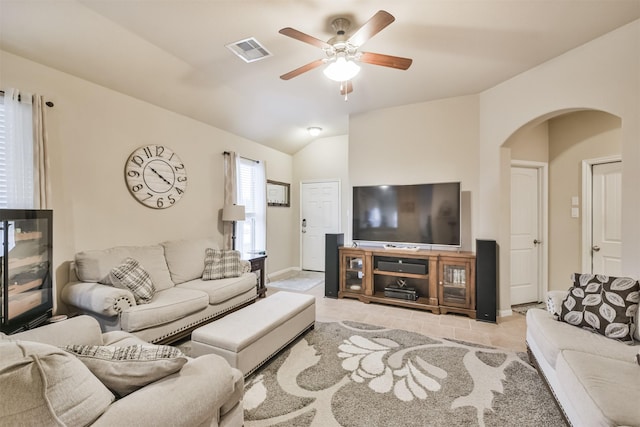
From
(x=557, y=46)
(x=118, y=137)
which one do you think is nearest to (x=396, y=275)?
(x=557, y=46)

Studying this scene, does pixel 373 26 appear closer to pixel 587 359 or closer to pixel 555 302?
pixel 587 359

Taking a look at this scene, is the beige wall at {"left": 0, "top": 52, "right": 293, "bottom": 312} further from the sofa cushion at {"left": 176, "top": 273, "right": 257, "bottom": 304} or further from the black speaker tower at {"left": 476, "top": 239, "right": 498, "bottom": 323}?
the black speaker tower at {"left": 476, "top": 239, "right": 498, "bottom": 323}

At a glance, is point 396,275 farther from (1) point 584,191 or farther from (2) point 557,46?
(2) point 557,46

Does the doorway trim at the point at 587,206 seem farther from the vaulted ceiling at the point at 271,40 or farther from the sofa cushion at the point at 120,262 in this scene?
the sofa cushion at the point at 120,262

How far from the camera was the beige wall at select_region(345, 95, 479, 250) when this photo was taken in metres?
3.82

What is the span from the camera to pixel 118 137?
3084mm

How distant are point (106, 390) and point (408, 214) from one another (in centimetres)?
359

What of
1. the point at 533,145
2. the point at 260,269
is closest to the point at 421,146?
the point at 533,145

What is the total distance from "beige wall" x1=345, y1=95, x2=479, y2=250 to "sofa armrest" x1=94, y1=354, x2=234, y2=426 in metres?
3.61

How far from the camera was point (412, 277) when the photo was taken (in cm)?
379

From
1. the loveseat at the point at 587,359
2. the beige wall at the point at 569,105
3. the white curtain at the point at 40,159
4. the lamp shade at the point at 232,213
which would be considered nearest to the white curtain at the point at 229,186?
the lamp shade at the point at 232,213

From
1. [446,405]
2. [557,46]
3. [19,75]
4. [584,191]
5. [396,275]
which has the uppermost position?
[557,46]

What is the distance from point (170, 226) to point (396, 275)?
314 cm

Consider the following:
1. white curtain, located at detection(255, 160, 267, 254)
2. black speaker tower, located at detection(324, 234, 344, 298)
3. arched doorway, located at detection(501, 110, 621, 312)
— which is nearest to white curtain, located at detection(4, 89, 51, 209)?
white curtain, located at detection(255, 160, 267, 254)
